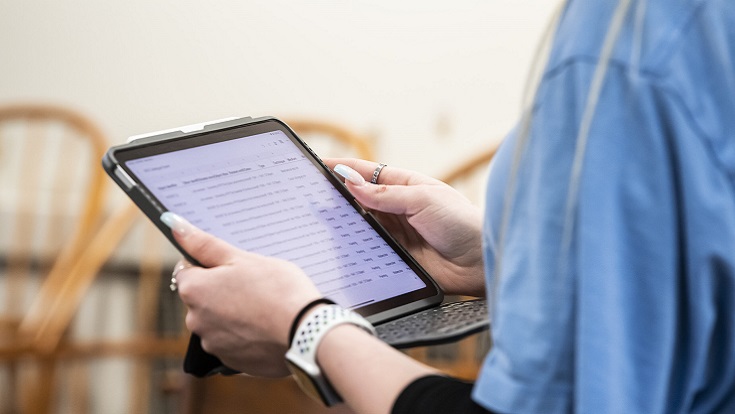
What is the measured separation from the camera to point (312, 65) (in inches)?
91.4

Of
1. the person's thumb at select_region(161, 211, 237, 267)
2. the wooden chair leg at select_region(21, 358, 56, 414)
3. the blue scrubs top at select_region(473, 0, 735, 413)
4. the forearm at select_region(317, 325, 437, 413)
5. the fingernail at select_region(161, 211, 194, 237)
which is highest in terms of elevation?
the blue scrubs top at select_region(473, 0, 735, 413)

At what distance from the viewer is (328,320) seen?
20.1 inches

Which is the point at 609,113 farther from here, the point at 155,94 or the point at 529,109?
the point at 155,94

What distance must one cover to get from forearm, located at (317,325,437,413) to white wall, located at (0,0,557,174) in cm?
175

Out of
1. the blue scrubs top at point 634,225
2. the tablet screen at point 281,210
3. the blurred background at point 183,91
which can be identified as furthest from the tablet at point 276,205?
the blurred background at point 183,91

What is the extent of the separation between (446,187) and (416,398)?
33 centimetres

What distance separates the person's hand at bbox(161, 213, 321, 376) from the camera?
1.76ft

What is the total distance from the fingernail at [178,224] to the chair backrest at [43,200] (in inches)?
37.2

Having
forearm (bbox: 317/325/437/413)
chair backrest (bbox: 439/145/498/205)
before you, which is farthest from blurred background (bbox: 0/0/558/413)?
forearm (bbox: 317/325/437/413)

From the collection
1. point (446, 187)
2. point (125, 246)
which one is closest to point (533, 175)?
point (446, 187)

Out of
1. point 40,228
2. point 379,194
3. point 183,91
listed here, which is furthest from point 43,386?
point 183,91

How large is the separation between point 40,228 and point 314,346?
159 cm

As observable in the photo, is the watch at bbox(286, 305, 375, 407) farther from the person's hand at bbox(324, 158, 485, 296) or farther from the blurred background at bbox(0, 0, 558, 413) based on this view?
the blurred background at bbox(0, 0, 558, 413)

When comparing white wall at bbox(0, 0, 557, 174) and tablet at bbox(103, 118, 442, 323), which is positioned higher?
tablet at bbox(103, 118, 442, 323)
